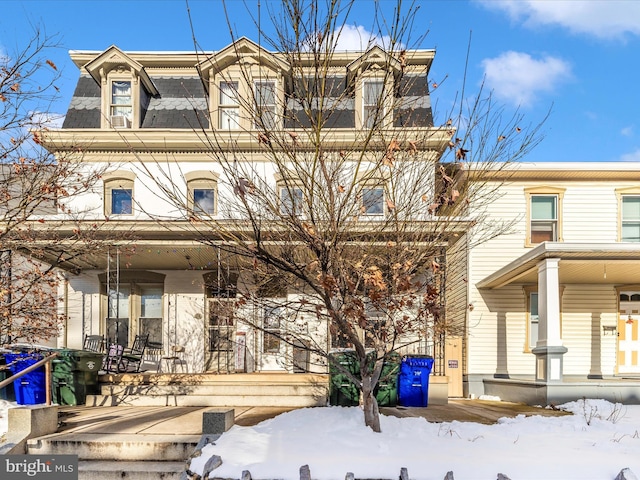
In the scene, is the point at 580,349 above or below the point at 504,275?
below

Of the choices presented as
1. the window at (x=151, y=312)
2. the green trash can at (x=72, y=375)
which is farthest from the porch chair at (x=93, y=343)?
the green trash can at (x=72, y=375)

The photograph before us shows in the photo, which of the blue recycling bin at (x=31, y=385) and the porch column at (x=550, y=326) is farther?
the porch column at (x=550, y=326)

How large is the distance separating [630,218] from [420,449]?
1139 centimetres

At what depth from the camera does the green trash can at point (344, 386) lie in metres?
8.25

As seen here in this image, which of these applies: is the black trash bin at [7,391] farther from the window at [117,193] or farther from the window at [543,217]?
the window at [543,217]

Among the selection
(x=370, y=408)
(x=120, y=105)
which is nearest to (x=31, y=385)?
(x=370, y=408)

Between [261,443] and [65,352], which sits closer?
[261,443]

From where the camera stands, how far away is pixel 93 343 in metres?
12.0

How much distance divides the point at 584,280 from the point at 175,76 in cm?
1288

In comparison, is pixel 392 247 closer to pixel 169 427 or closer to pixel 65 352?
pixel 169 427

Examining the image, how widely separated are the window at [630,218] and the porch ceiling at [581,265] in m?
1.30

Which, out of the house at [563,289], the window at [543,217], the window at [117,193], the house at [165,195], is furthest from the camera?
the window at [543,217]

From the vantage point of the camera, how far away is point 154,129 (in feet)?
40.4

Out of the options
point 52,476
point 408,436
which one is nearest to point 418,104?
point 408,436
